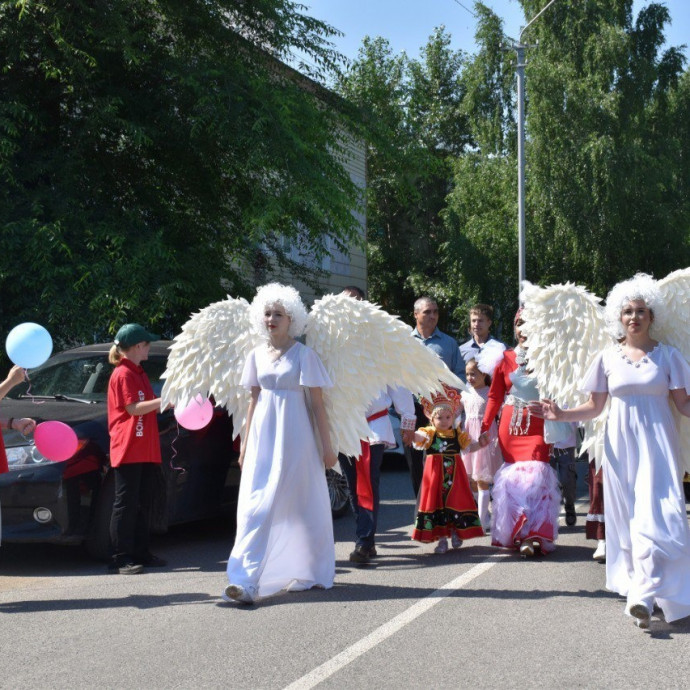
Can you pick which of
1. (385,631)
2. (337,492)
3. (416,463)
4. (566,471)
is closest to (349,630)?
(385,631)

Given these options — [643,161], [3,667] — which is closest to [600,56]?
[643,161]

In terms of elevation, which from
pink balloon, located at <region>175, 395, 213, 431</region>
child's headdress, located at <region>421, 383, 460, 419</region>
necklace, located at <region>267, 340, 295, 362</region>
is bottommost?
pink balloon, located at <region>175, 395, 213, 431</region>

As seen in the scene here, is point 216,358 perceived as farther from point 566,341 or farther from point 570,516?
point 570,516

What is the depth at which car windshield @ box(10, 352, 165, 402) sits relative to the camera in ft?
29.2

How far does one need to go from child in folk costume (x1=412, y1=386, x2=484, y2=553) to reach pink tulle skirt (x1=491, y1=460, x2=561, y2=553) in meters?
0.26

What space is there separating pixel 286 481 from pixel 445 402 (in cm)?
217

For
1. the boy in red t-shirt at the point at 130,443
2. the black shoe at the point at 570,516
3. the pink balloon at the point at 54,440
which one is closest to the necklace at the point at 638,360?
the boy in red t-shirt at the point at 130,443

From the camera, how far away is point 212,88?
15.2m

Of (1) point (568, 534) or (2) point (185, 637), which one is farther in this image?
(1) point (568, 534)

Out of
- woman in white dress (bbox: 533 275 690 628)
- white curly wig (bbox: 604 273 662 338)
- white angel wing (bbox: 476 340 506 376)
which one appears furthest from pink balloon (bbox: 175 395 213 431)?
white curly wig (bbox: 604 273 662 338)

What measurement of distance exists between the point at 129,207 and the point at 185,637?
10612 mm

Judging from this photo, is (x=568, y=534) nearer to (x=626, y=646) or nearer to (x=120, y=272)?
(x=626, y=646)

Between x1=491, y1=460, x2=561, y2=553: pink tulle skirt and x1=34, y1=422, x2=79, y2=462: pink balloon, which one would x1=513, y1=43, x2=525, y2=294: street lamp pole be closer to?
x1=491, y1=460, x2=561, y2=553: pink tulle skirt

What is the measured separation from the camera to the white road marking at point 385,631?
4.95 metres
